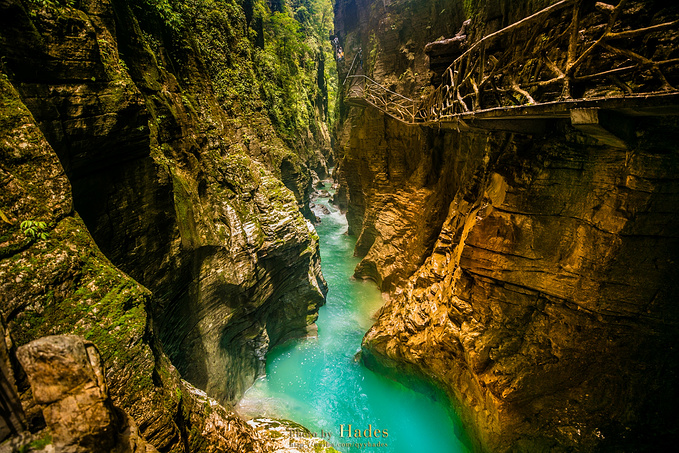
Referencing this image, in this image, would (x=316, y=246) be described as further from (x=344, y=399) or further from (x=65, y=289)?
(x=65, y=289)

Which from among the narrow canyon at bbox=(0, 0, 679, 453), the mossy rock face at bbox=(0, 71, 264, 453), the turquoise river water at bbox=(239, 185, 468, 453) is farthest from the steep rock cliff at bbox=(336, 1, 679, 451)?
the mossy rock face at bbox=(0, 71, 264, 453)

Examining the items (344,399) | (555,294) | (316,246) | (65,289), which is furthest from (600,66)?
(344,399)

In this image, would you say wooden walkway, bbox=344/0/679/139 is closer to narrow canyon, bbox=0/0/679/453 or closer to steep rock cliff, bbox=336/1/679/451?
narrow canyon, bbox=0/0/679/453

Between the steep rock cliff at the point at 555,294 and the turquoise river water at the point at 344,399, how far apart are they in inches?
54.6

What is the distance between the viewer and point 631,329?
430 centimetres

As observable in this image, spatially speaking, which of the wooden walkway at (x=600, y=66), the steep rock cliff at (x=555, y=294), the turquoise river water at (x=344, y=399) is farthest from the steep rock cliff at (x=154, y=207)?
the wooden walkway at (x=600, y=66)

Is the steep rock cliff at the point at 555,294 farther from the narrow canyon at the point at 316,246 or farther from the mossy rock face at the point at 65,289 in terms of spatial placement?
the mossy rock face at the point at 65,289

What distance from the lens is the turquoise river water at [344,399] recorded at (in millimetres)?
7762

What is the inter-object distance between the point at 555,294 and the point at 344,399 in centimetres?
727

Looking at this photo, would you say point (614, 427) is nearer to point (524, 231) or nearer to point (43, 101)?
point (524, 231)

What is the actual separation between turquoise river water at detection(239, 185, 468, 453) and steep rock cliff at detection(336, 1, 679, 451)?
1.39m

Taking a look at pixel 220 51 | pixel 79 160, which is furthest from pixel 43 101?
pixel 220 51

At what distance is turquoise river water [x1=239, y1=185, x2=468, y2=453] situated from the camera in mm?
7762

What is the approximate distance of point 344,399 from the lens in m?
9.09
